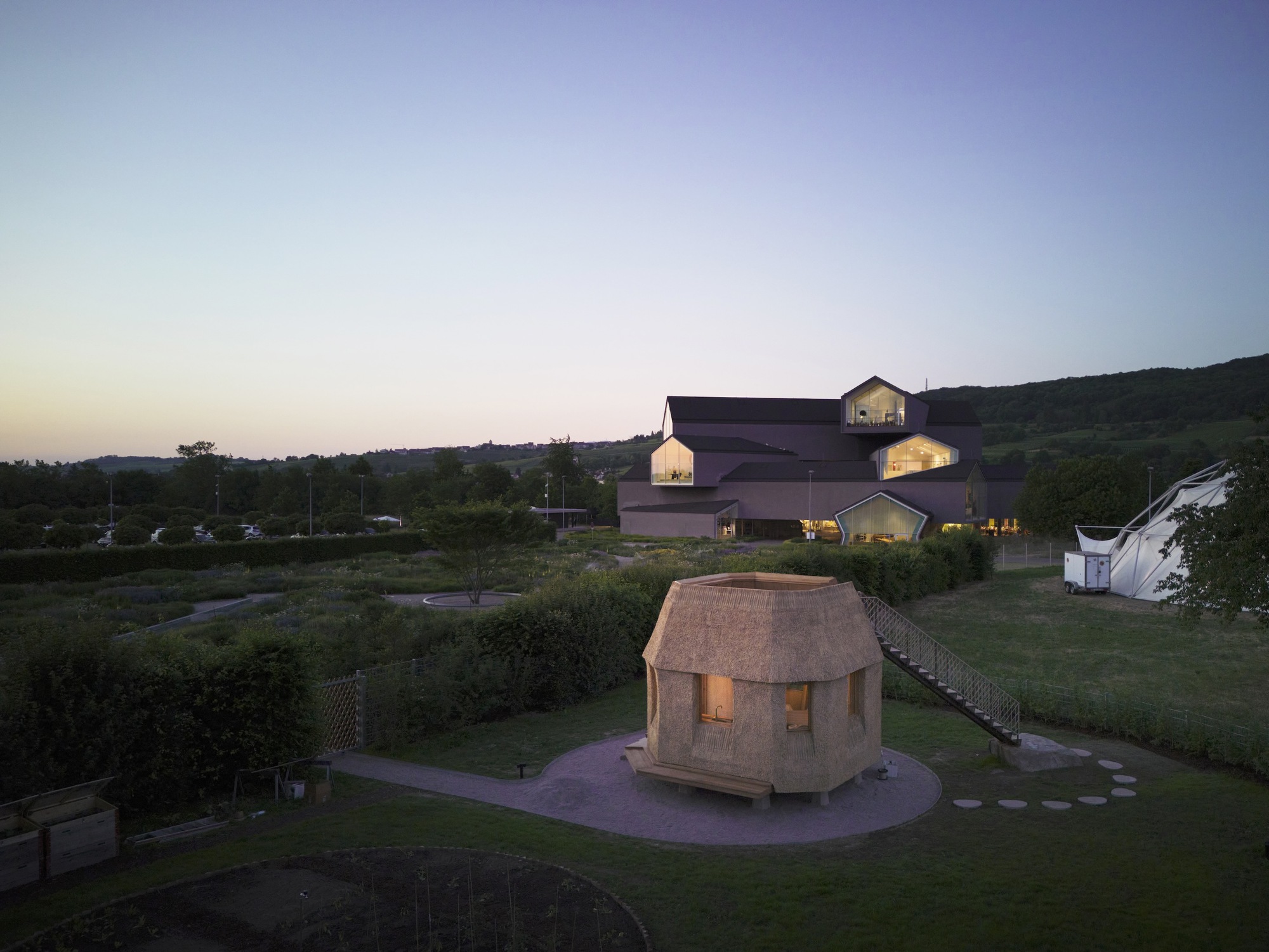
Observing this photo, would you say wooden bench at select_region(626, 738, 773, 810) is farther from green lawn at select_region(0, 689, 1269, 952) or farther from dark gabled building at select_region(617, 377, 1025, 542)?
dark gabled building at select_region(617, 377, 1025, 542)

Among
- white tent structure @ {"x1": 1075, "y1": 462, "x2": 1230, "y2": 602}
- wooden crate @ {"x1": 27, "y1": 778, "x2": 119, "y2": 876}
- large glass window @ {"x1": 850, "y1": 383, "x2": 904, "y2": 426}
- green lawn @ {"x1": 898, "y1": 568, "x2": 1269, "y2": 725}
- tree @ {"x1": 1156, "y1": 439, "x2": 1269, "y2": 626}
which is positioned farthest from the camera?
large glass window @ {"x1": 850, "y1": 383, "x2": 904, "y2": 426}

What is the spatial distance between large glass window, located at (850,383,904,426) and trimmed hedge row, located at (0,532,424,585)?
158 feet

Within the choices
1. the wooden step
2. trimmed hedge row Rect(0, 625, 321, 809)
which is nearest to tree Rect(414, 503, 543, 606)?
trimmed hedge row Rect(0, 625, 321, 809)

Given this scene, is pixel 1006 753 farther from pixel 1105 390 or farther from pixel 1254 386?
pixel 1105 390

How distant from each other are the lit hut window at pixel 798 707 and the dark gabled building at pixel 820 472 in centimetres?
5504

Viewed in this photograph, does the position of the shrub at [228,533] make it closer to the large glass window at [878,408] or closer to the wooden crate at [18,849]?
the wooden crate at [18,849]

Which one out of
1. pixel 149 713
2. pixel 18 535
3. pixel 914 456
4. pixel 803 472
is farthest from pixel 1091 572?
pixel 18 535

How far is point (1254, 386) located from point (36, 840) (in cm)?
20674

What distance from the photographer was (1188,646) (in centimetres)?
3023

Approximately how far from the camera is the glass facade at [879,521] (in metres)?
68.1

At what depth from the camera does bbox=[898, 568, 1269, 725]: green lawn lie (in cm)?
2455

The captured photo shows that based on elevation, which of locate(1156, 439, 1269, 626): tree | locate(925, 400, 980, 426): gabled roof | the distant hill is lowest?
locate(1156, 439, 1269, 626): tree

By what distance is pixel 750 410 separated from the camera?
94438 mm

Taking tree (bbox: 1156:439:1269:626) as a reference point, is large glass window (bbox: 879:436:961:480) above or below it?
above
